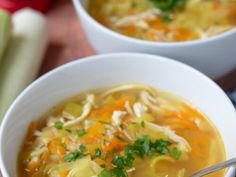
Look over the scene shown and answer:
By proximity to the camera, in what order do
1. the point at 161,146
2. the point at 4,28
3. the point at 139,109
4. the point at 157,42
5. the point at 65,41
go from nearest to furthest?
the point at 161,146 < the point at 139,109 < the point at 157,42 < the point at 4,28 < the point at 65,41

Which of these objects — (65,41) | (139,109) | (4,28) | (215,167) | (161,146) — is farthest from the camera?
(65,41)

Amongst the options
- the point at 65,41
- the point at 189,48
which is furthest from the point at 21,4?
the point at 189,48

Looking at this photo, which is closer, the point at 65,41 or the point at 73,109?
the point at 73,109

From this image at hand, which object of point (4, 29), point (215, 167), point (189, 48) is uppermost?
point (189, 48)

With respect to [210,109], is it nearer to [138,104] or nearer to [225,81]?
[138,104]

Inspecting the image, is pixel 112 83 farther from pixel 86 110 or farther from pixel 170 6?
pixel 170 6

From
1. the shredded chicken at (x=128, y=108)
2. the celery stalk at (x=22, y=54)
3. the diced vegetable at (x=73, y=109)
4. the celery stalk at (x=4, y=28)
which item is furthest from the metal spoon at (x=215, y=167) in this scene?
the celery stalk at (x=4, y=28)

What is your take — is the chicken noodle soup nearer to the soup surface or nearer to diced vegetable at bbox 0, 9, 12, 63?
the soup surface

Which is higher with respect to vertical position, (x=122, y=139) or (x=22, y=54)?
(x=122, y=139)
